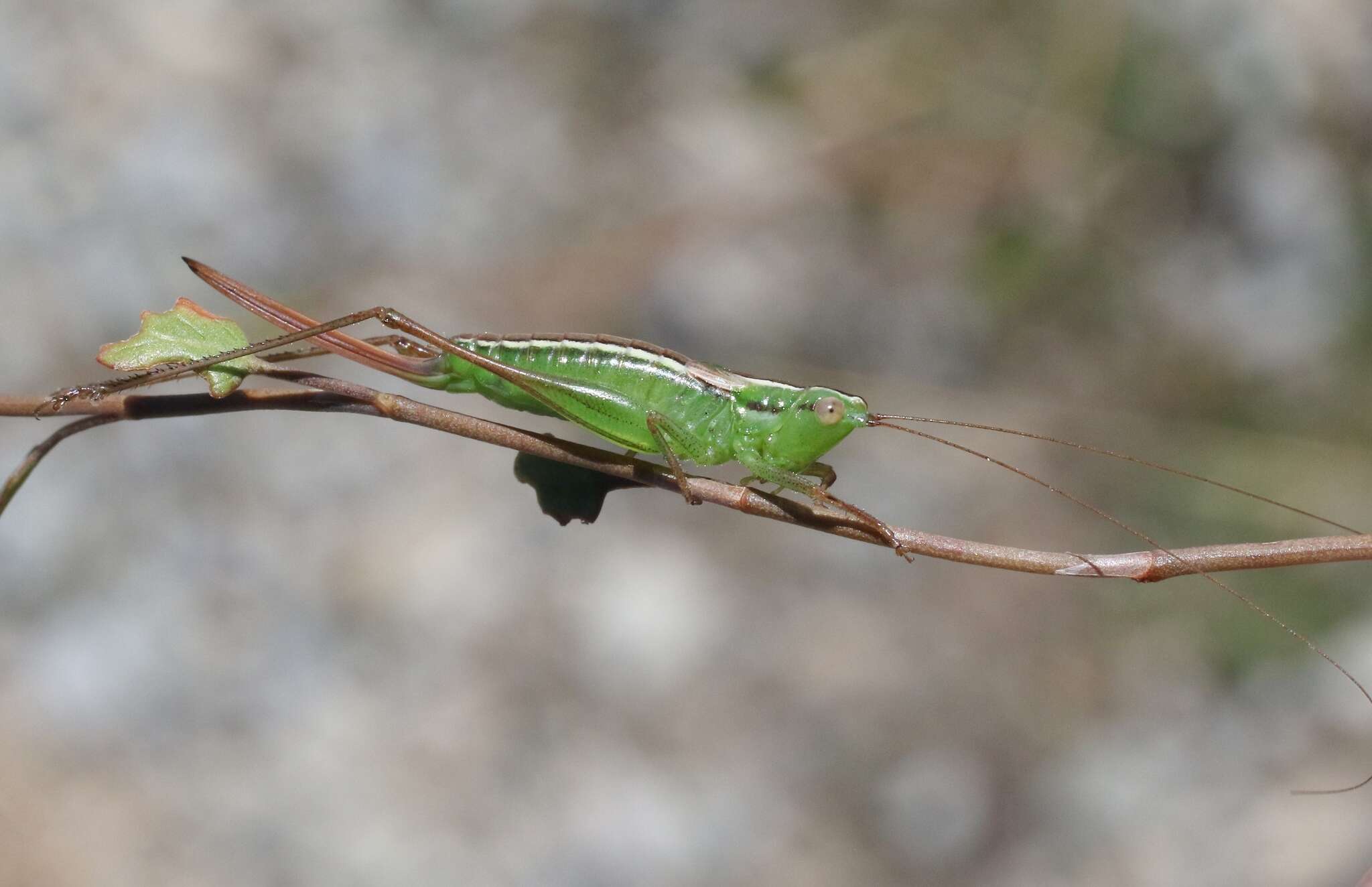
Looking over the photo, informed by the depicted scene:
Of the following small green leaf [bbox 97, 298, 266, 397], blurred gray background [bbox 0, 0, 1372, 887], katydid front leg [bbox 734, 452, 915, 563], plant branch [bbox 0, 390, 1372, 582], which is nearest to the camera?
plant branch [bbox 0, 390, 1372, 582]

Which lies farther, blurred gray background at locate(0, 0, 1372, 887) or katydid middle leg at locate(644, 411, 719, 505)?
blurred gray background at locate(0, 0, 1372, 887)

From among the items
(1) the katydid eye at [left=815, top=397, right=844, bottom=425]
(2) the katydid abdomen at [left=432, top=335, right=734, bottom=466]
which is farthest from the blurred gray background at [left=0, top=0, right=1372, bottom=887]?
(1) the katydid eye at [left=815, top=397, right=844, bottom=425]

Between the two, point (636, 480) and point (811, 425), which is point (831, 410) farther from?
point (636, 480)

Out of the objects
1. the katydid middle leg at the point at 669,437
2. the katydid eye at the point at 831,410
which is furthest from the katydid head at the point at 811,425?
the katydid middle leg at the point at 669,437

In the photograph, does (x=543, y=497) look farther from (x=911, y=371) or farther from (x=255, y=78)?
(x=255, y=78)

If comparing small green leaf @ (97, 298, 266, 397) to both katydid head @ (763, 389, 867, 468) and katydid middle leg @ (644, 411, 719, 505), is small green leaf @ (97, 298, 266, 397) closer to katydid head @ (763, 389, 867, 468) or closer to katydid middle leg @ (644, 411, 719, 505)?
katydid middle leg @ (644, 411, 719, 505)

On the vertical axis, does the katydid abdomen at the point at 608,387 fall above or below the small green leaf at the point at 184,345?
above

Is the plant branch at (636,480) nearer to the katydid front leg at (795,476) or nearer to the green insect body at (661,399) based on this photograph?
the katydid front leg at (795,476)

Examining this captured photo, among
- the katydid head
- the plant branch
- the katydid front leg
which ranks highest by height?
the katydid head
